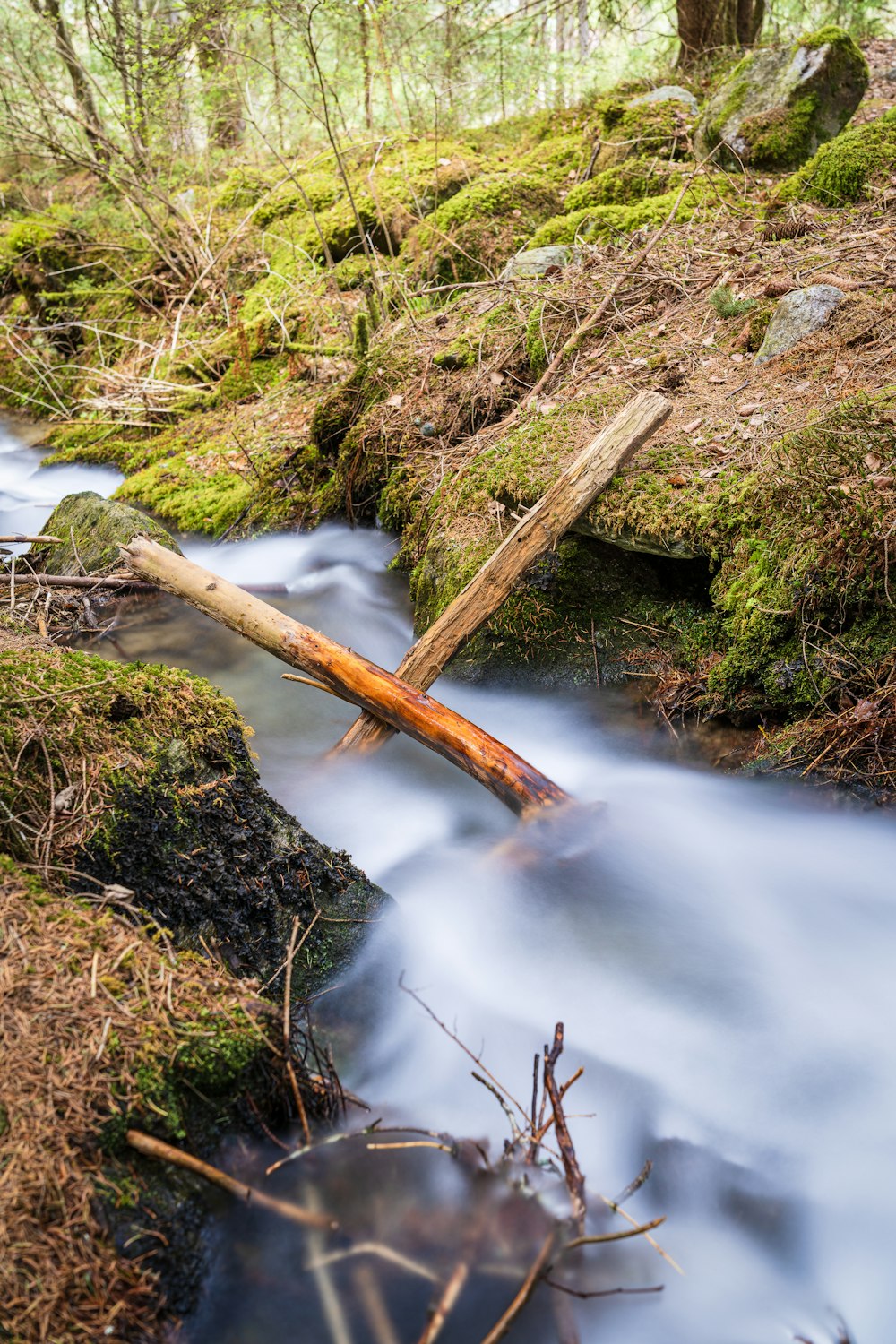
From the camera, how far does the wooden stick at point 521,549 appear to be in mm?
4324

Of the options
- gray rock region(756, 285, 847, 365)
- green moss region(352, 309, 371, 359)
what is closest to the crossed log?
gray rock region(756, 285, 847, 365)

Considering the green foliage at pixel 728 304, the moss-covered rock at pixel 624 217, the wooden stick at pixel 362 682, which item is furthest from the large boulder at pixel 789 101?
the wooden stick at pixel 362 682

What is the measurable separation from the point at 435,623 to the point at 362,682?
1.83 ft

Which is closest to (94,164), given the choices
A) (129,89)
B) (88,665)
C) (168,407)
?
(129,89)

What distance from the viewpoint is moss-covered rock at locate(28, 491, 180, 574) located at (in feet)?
19.1

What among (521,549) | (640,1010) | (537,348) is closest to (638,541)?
(521,549)

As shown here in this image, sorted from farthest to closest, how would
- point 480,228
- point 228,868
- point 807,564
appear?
point 480,228
point 807,564
point 228,868

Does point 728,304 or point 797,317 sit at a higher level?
point 728,304

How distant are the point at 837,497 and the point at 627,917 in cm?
213

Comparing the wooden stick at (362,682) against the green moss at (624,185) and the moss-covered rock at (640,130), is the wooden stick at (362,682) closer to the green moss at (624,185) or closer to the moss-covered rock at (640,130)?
the green moss at (624,185)

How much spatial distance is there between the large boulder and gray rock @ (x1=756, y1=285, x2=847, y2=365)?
3.11m

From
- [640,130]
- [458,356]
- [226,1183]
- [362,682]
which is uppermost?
[640,130]

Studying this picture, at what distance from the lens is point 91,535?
5.99 metres

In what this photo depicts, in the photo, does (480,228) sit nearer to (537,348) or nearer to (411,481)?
(537,348)
